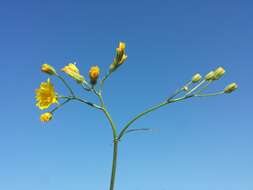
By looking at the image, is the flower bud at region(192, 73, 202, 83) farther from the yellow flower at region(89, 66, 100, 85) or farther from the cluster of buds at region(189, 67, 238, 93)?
the yellow flower at region(89, 66, 100, 85)

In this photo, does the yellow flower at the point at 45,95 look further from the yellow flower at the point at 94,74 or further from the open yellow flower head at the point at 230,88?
the open yellow flower head at the point at 230,88

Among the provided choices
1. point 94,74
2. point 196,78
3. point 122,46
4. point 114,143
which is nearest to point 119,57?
point 122,46

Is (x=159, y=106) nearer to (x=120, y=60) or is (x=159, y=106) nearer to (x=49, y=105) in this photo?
(x=120, y=60)

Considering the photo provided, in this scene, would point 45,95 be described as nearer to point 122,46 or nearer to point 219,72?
point 122,46

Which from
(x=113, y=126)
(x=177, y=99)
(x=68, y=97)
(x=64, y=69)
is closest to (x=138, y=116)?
(x=113, y=126)

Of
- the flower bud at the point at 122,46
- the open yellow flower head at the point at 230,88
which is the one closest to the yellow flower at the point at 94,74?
the flower bud at the point at 122,46
